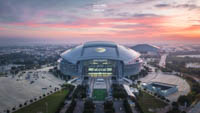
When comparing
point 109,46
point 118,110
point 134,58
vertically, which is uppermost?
point 109,46

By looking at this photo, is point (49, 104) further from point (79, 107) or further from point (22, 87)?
point (22, 87)

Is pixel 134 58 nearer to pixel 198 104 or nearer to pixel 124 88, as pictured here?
pixel 124 88

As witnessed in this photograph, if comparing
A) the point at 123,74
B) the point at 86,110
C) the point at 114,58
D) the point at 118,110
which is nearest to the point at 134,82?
the point at 123,74

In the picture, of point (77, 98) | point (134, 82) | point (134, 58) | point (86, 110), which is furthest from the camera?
point (134, 58)

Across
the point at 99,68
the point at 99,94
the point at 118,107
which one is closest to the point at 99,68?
the point at 99,68

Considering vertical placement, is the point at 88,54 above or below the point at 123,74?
above

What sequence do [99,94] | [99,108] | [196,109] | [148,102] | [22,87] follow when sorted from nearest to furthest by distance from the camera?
[196,109], [99,108], [148,102], [99,94], [22,87]
